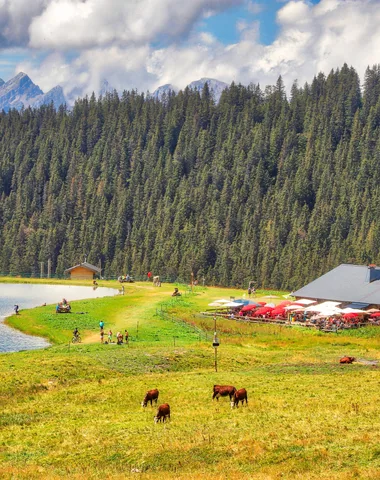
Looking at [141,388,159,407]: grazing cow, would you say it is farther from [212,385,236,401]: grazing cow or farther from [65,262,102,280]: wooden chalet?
[65,262,102,280]: wooden chalet

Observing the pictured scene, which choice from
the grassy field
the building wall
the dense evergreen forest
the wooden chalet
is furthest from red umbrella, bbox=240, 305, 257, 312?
the building wall

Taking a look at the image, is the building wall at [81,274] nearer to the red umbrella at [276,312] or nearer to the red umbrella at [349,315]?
the red umbrella at [276,312]

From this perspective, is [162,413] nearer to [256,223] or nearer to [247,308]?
[247,308]

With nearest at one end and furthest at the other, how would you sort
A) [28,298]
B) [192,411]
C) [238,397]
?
1. [192,411]
2. [238,397]
3. [28,298]

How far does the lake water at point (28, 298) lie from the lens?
247 ft

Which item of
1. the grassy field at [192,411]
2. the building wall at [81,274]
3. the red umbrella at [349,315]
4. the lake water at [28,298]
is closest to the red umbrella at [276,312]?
the red umbrella at [349,315]

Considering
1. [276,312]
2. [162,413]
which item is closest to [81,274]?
[276,312]

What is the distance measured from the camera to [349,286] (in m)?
94.1

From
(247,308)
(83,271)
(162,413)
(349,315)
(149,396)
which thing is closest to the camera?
(162,413)

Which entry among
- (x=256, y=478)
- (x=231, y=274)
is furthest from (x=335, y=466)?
(x=231, y=274)

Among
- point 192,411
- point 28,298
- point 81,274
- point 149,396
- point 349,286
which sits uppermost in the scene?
point 81,274

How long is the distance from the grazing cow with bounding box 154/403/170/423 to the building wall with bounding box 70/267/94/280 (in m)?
128

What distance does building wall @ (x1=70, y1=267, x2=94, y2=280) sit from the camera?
530 feet

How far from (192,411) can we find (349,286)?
59.9 m
